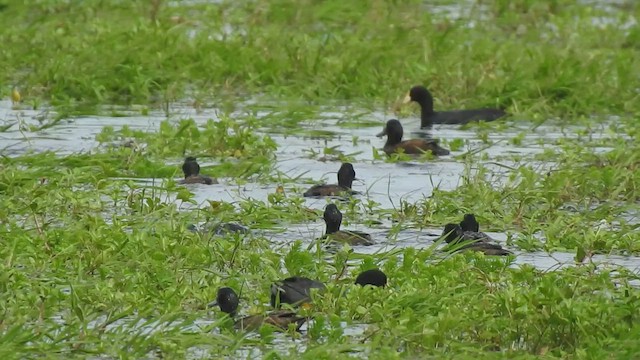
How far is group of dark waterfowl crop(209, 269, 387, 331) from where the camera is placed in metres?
8.08

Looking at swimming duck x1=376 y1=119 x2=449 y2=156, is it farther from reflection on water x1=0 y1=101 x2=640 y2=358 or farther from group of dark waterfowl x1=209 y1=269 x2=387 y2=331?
group of dark waterfowl x1=209 y1=269 x2=387 y2=331

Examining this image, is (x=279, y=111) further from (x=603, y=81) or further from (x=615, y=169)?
(x=615, y=169)

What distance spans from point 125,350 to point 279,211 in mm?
3637

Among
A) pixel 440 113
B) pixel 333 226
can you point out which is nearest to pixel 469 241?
pixel 333 226

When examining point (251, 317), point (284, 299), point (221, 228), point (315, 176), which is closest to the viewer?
point (251, 317)

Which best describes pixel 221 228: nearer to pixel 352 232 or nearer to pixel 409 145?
pixel 352 232

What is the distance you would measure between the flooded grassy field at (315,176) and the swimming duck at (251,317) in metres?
0.06

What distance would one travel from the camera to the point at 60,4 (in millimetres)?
20625

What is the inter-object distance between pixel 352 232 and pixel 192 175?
233 centimetres

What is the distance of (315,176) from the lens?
13.1 meters

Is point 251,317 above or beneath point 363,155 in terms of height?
above

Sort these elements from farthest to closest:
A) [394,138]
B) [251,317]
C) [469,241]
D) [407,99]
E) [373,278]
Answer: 1. [407,99]
2. [394,138]
3. [469,241]
4. [373,278]
5. [251,317]

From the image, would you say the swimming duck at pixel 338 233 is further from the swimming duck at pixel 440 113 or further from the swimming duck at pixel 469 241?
the swimming duck at pixel 440 113

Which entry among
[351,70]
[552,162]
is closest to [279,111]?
[351,70]
